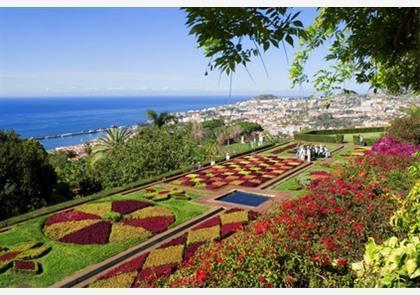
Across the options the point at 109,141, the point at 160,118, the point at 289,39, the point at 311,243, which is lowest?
the point at 109,141

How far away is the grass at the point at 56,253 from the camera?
6.07 meters

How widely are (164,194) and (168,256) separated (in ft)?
17.1

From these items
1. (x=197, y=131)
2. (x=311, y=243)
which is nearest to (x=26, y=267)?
(x=311, y=243)

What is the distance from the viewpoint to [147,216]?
9.47 metres

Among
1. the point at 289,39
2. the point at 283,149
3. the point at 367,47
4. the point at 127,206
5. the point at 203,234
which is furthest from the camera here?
the point at 283,149

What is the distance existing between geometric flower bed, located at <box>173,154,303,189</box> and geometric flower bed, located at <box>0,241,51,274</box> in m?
6.37

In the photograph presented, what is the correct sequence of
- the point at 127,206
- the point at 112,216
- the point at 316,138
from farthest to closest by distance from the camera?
the point at 316,138
the point at 127,206
the point at 112,216

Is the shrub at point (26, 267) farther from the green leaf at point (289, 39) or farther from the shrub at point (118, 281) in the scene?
the green leaf at point (289, 39)

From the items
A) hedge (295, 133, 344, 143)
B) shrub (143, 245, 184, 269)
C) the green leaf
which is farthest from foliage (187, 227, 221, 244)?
hedge (295, 133, 344, 143)

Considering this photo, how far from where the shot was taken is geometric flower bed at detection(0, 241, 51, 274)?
6352 millimetres

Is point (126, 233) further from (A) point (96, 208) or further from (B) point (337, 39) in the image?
(B) point (337, 39)

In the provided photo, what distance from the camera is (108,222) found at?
8977 mm
